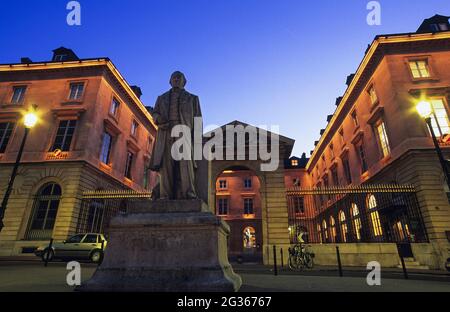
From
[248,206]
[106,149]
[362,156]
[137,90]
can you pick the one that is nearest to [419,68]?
[362,156]

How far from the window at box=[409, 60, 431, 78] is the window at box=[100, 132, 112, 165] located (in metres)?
24.9

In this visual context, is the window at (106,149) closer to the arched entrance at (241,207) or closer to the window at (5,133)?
the window at (5,133)

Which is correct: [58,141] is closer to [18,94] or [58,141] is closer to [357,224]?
[18,94]

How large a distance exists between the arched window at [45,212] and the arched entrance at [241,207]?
18.0m

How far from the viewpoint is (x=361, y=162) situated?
2206 cm

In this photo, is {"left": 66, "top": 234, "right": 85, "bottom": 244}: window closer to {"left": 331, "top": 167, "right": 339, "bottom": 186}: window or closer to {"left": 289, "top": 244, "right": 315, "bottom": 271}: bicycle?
{"left": 289, "top": 244, "right": 315, "bottom": 271}: bicycle

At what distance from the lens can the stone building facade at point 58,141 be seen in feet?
52.6

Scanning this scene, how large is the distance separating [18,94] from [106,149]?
8.50 m

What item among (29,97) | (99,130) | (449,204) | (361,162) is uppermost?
(29,97)

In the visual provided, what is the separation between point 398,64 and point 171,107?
65.4 feet

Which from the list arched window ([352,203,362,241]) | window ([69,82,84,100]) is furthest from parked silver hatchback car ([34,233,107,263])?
arched window ([352,203,362,241])

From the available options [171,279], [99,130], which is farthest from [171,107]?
[99,130]
